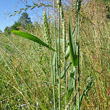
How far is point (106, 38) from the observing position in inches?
51.3

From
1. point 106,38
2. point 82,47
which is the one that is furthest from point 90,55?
point 106,38

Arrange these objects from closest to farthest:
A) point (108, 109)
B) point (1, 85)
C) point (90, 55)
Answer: point (108, 109), point (90, 55), point (1, 85)

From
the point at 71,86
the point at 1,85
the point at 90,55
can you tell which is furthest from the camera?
the point at 1,85

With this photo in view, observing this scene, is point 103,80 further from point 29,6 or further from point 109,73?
point 29,6

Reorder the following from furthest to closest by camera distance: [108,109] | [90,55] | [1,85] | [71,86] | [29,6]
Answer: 1. [1,85]
2. [29,6]
3. [90,55]
4. [108,109]
5. [71,86]

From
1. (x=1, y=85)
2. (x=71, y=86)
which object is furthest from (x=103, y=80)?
(x=1, y=85)

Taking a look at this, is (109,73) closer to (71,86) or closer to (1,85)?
(71,86)

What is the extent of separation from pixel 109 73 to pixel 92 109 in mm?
255

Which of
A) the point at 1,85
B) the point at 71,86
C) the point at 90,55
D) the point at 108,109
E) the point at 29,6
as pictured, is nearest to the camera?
the point at 71,86

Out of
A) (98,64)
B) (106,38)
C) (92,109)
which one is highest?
(106,38)

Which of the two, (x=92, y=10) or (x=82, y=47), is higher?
(x=92, y=10)

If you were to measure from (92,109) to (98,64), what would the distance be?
23 centimetres

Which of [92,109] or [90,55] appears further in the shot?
[90,55]

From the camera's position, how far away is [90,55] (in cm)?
95
